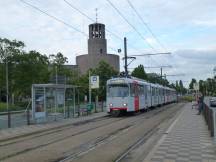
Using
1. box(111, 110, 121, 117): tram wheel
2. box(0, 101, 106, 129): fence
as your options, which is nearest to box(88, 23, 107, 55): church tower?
box(0, 101, 106, 129): fence

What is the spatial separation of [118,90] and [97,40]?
97.4 meters

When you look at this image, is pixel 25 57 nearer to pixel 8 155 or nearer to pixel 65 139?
pixel 65 139

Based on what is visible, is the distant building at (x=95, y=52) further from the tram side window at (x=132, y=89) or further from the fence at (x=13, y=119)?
the fence at (x=13, y=119)

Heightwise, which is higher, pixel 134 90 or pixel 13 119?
pixel 134 90

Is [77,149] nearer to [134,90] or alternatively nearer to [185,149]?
[185,149]

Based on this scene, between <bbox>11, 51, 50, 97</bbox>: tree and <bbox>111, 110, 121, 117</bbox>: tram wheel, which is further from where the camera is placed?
<bbox>11, 51, 50, 97</bbox>: tree

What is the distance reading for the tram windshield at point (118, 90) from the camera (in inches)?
1430

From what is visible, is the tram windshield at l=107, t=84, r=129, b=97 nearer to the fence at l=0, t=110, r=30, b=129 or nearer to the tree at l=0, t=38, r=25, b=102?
the fence at l=0, t=110, r=30, b=129

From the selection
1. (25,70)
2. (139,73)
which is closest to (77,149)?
(25,70)

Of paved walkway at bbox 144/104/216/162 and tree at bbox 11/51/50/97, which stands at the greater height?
tree at bbox 11/51/50/97

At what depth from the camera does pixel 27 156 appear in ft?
43.8

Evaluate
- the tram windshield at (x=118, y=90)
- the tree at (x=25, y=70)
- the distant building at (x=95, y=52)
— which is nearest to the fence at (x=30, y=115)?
the tram windshield at (x=118, y=90)

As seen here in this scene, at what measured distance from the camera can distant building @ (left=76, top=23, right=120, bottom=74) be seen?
126894 millimetres

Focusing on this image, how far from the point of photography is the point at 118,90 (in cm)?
3666
